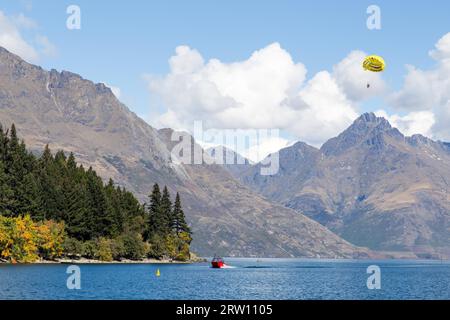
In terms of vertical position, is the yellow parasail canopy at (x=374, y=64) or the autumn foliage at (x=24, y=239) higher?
the yellow parasail canopy at (x=374, y=64)

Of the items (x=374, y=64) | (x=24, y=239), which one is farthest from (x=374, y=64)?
(x=24, y=239)

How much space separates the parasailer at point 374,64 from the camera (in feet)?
433

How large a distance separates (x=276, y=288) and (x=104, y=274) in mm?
43601

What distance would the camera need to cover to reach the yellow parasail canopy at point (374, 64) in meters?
132

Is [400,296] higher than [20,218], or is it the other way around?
[20,218]

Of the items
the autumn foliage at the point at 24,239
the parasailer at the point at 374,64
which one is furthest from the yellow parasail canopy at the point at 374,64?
the autumn foliage at the point at 24,239

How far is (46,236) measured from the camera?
194500 millimetres

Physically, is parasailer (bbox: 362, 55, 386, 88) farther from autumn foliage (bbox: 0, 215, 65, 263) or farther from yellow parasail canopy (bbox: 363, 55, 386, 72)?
autumn foliage (bbox: 0, 215, 65, 263)

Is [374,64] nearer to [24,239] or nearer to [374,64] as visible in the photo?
[374,64]

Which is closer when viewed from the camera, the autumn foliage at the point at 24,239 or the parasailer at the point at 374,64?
the parasailer at the point at 374,64

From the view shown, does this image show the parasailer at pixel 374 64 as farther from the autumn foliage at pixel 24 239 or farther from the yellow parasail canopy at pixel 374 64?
the autumn foliage at pixel 24 239

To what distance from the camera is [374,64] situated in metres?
132
